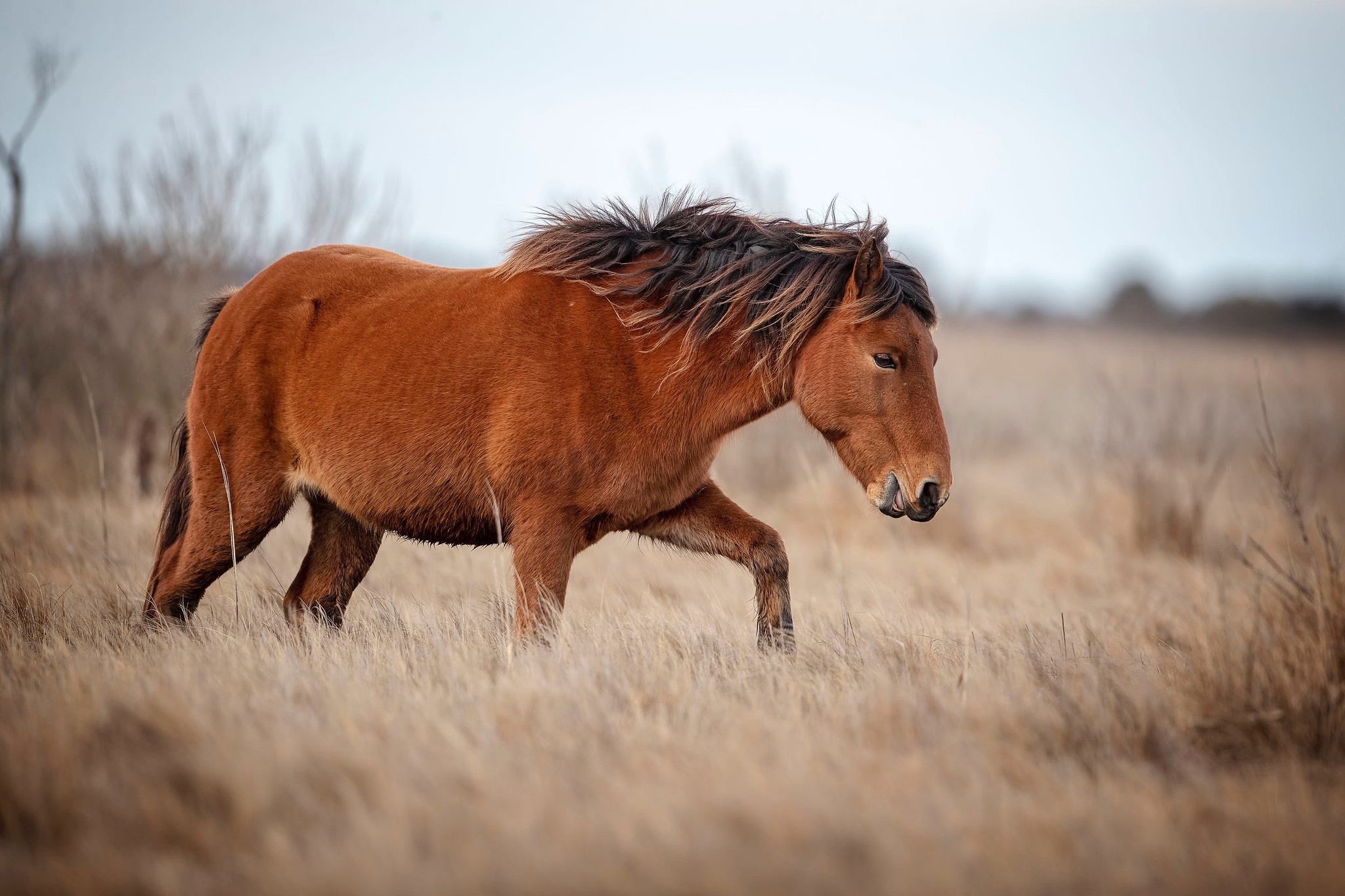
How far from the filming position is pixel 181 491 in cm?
461

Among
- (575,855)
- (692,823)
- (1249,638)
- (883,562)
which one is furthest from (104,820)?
(883,562)

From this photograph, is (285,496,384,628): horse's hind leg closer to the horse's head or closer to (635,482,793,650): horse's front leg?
(635,482,793,650): horse's front leg

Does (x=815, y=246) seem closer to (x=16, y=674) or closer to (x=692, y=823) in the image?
(x=692, y=823)

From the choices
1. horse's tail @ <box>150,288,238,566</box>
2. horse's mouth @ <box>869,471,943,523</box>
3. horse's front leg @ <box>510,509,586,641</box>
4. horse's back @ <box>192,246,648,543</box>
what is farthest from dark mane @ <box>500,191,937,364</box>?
horse's tail @ <box>150,288,238,566</box>

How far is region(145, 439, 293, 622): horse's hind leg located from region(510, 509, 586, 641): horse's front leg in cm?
127

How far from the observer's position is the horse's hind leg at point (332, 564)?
4.51 m

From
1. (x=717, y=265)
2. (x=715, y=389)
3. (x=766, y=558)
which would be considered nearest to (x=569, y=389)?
(x=715, y=389)

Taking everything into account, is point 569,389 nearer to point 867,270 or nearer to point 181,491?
point 867,270

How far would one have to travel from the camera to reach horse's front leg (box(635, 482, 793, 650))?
3.84 meters

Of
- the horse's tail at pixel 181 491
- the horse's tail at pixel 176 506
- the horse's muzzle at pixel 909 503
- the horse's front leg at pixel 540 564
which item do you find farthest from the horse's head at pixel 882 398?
the horse's tail at pixel 176 506

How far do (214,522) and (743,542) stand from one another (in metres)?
2.34

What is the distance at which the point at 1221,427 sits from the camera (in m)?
15.7

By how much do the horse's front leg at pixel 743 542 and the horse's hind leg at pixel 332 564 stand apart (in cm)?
155

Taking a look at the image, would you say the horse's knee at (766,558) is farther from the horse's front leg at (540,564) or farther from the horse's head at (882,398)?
the horse's front leg at (540,564)
